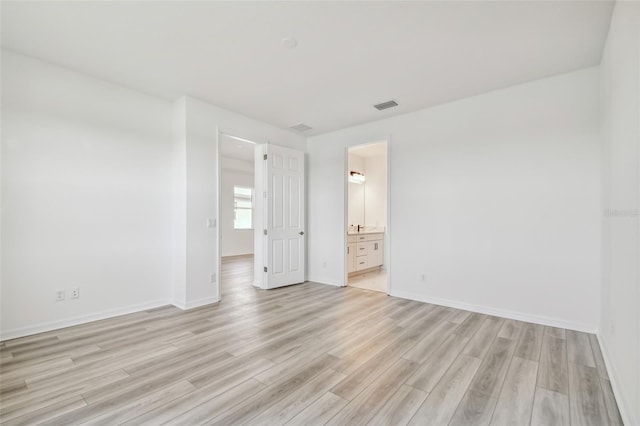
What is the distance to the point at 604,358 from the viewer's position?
8.05 feet

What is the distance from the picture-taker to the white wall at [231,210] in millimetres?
8680

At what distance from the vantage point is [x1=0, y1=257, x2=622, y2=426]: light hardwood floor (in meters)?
1.76

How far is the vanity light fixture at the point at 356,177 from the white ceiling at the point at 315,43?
3.28 meters

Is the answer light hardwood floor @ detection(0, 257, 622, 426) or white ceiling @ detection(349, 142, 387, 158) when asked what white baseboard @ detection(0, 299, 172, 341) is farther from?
white ceiling @ detection(349, 142, 387, 158)

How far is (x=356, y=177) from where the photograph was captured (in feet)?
23.6

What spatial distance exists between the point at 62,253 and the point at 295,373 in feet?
9.42

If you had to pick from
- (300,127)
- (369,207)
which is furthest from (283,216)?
(369,207)

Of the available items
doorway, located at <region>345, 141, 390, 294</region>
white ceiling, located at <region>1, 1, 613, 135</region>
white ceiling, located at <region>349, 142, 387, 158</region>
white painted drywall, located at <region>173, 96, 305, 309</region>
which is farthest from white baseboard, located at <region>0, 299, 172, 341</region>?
white ceiling, located at <region>349, 142, 387, 158</region>

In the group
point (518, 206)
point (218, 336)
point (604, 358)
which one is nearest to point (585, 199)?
point (518, 206)

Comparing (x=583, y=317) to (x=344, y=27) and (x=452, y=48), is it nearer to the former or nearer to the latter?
(x=452, y=48)

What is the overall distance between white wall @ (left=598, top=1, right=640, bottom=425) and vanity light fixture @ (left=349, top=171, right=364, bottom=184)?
15.6 ft

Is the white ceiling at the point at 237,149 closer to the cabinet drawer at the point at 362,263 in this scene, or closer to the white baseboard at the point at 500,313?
the cabinet drawer at the point at 362,263

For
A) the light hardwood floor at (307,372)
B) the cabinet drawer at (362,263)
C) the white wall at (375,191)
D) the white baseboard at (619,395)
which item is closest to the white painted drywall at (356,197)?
the white wall at (375,191)

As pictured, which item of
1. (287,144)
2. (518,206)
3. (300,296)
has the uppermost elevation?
(287,144)
